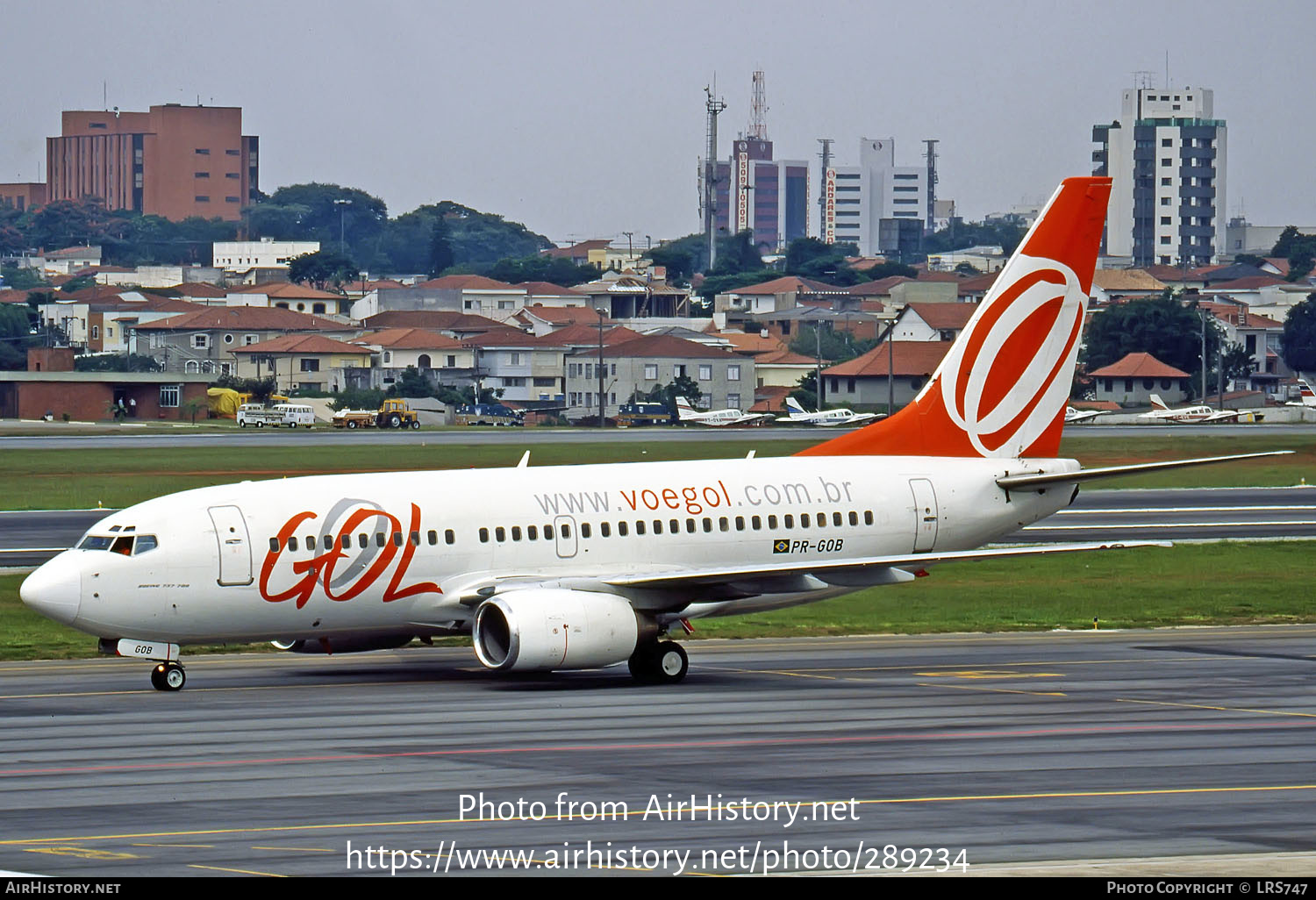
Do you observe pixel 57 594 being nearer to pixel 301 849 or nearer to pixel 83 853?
pixel 83 853

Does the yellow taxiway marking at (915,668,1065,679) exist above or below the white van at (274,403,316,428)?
above

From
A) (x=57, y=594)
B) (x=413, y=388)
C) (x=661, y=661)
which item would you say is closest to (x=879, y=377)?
(x=413, y=388)

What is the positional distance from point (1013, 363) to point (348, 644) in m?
16.1

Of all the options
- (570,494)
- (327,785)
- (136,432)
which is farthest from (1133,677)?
(136,432)

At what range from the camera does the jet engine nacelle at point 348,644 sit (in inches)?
1487

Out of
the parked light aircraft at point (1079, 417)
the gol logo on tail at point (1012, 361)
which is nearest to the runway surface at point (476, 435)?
the parked light aircraft at point (1079, 417)

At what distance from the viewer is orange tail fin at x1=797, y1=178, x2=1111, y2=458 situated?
141 feet

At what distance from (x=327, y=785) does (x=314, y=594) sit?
10.6 metres

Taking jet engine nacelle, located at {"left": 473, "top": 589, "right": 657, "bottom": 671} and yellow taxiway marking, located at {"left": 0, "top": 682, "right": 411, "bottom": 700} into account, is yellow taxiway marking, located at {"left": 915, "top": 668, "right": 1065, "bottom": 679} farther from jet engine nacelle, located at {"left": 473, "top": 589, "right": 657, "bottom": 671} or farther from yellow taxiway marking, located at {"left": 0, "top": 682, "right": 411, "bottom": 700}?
yellow taxiway marking, located at {"left": 0, "top": 682, "right": 411, "bottom": 700}

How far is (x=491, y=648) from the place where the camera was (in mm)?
36250

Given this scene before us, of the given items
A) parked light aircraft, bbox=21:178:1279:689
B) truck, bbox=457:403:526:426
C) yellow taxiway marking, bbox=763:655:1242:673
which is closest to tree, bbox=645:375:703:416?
truck, bbox=457:403:526:426

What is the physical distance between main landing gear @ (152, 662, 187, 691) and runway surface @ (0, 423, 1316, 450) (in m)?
78.8

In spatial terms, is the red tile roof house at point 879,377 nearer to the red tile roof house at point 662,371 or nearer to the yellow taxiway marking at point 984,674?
the red tile roof house at point 662,371

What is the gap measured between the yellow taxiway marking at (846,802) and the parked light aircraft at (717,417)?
128 metres
